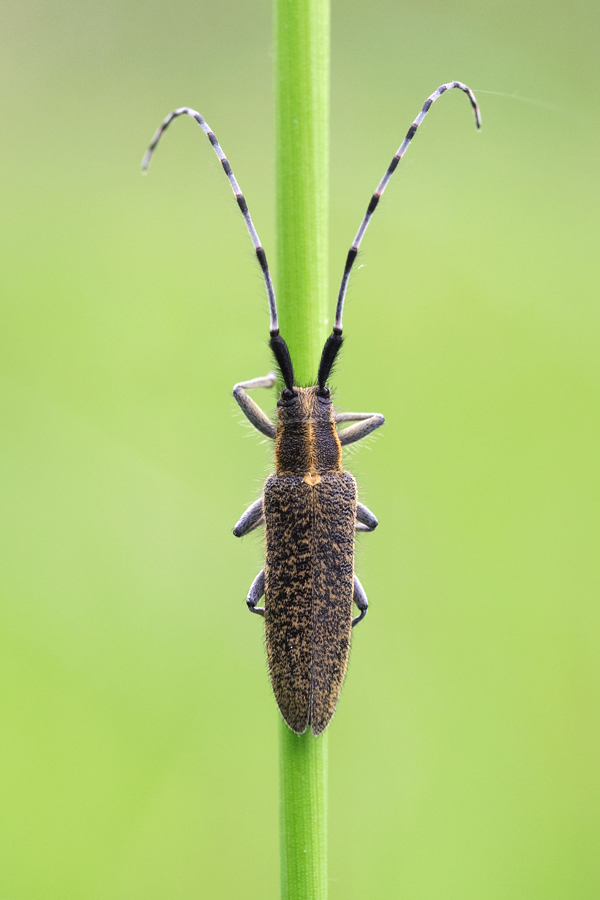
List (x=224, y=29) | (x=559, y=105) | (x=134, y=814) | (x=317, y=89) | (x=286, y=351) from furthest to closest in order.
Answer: (x=224, y=29) < (x=559, y=105) < (x=134, y=814) < (x=286, y=351) < (x=317, y=89)

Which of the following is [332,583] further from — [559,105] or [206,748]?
[559,105]

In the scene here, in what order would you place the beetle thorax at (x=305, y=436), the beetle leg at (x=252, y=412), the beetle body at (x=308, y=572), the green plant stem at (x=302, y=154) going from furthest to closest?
the beetle leg at (x=252, y=412) → the beetle thorax at (x=305, y=436) → the beetle body at (x=308, y=572) → the green plant stem at (x=302, y=154)

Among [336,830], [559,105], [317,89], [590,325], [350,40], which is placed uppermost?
[350,40]

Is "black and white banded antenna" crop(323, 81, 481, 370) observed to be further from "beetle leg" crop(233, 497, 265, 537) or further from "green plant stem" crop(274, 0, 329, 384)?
"beetle leg" crop(233, 497, 265, 537)

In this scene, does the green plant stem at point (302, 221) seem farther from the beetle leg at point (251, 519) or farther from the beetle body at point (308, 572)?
the beetle leg at point (251, 519)

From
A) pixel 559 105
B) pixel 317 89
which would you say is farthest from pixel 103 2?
pixel 317 89

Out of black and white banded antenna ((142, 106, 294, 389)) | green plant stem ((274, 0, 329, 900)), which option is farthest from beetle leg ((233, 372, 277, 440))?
green plant stem ((274, 0, 329, 900))

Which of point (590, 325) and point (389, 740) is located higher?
point (590, 325)

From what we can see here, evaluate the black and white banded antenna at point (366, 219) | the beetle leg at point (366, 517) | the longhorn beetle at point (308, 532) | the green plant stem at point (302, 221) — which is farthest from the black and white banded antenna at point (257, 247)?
the beetle leg at point (366, 517)
